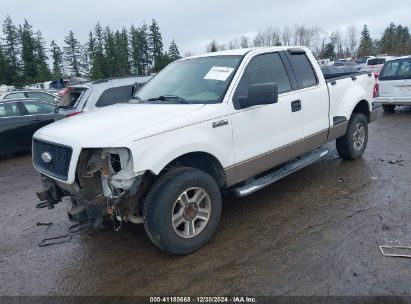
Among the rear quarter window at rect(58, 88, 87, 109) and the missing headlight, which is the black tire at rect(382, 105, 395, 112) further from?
the missing headlight

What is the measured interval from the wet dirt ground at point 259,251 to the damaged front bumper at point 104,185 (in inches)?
25.3

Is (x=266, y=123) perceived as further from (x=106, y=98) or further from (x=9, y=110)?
(x=9, y=110)

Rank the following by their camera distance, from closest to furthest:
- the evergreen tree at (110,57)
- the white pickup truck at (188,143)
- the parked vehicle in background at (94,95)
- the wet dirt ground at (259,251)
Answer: the wet dirt ground at (259,251) → the white pickup truck at (188,143) → the parked vehicle in background at (94,95) → the evergreen tree at (110,57)

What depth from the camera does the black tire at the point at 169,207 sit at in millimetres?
3400

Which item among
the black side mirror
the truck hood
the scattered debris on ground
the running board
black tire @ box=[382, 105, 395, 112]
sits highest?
the black side mirror

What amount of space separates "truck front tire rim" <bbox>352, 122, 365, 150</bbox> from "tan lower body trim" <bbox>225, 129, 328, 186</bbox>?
114cm

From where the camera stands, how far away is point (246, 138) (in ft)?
13.6

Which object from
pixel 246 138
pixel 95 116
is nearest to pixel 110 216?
pixel 95 116

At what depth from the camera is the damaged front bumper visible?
3258 mm

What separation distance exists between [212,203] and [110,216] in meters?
1.07

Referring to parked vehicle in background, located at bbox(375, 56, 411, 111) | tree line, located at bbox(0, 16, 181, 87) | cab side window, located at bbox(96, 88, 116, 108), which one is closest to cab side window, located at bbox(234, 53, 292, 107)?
cab side window, located at bbox(96, 88, 116, 108)

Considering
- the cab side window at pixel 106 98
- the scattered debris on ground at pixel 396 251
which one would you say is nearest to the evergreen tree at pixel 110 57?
the cab side window at pixel 106 98

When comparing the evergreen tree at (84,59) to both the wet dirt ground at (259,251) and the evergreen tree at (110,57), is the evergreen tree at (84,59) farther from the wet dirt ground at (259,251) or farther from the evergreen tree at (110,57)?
the wet dirt ground at (259,251)

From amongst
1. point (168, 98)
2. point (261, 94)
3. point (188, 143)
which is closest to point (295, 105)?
point (261, 94)
